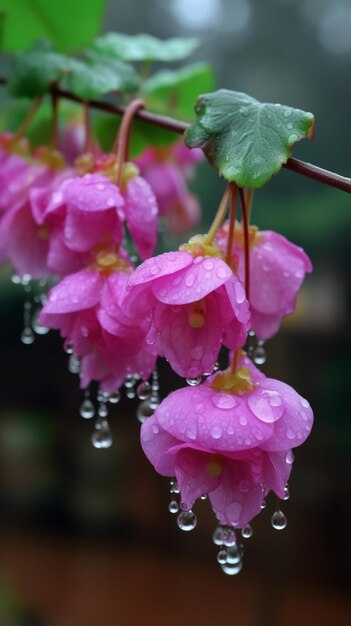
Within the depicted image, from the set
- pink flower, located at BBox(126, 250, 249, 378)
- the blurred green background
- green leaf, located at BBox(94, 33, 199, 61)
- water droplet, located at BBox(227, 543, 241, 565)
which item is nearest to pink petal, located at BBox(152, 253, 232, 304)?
pink flower, located at BBox(126, 250, 249, 378)

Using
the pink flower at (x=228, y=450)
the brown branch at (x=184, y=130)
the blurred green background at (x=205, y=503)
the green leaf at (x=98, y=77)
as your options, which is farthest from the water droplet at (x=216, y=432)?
the blurred green background at (x=205, y=503)

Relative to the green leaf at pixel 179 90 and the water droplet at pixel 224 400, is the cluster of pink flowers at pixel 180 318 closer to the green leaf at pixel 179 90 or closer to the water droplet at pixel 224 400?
the water droplet at pixel 224 400

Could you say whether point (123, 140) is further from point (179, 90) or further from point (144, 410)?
point (179, 90)

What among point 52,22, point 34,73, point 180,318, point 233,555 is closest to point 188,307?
point 180,318

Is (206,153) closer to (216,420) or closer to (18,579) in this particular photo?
(216,420)

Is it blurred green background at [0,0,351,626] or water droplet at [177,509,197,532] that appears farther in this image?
blurred green background at [0,0,351,626]

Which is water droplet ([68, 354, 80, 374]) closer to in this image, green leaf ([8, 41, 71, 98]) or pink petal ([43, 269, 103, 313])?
pink petal ([43, 269, 103, 313])
